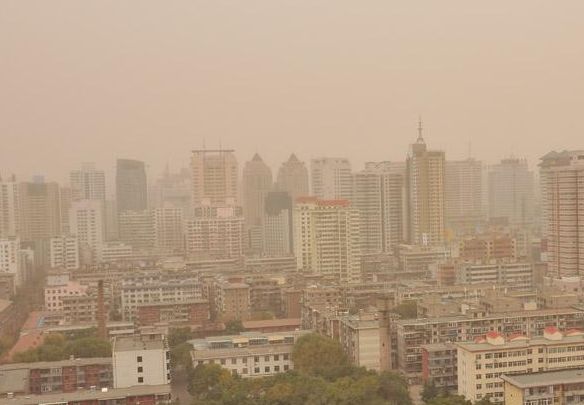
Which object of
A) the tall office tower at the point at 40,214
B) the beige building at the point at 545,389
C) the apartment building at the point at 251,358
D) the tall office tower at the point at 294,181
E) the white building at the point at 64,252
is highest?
the tall office tower at the point at 294,181

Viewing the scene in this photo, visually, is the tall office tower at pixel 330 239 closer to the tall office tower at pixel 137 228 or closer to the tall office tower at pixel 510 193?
the tall office tower at pixel 137 228

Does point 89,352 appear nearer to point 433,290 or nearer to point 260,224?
point 433,290

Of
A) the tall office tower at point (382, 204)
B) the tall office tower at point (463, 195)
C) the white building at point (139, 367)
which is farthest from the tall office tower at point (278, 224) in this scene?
the white building at point (139, 367)

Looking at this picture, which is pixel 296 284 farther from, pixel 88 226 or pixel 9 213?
pixel 88 226

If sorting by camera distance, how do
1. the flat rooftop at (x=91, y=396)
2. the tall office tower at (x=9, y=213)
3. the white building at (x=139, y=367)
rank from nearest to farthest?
the flat rooftop at (x=91, y=396)
the white building at (x=139, y=367)
the tall office tower at (x=9, y=213)

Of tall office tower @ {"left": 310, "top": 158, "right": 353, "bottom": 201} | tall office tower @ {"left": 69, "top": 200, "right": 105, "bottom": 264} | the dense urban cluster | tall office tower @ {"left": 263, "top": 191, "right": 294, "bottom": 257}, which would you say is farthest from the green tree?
tall office tower @ {"left": 310, "top": 158, "right": 353, "bottom": 201}

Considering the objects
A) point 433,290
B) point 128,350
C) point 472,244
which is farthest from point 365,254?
point 128,350

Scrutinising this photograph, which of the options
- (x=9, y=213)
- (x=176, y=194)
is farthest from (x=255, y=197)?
(x=9, y=213)

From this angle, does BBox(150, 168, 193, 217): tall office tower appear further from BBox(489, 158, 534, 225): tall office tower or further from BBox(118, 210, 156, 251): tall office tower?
BBox(489, 158, 534, 225): tall office tower
